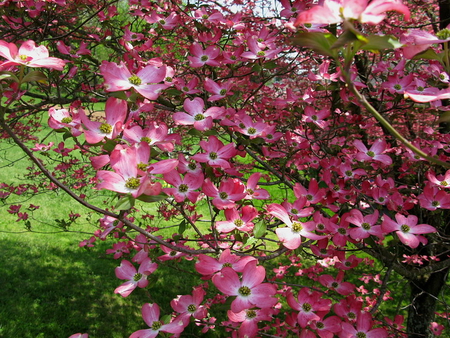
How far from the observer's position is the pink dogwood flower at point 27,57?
0.90 metres

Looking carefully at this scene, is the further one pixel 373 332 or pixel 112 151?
pixel 373 332

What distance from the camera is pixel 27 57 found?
36.9 inches

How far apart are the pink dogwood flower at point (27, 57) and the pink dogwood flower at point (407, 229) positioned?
1.22m

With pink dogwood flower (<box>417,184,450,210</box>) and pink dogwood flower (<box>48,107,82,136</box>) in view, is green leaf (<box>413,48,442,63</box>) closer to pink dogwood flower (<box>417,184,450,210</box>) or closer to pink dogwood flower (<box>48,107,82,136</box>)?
pink dogwood flower (<box>48,107,82,136</box>)

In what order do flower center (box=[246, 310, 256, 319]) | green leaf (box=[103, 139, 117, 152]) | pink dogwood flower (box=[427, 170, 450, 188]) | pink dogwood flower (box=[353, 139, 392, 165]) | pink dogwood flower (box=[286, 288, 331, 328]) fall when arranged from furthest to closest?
pink dogwood flower (box=[353, 139, 392, 165])
pink dogwood flower (box=[427, 170, 450, 188])
pink dogwood flower (box=[286, 288, 331, 328])
flower center (box=[246, 310, 256, 319])
green leaf (box=[103, 139, 117, 152])

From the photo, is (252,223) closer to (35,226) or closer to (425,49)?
(425,49)

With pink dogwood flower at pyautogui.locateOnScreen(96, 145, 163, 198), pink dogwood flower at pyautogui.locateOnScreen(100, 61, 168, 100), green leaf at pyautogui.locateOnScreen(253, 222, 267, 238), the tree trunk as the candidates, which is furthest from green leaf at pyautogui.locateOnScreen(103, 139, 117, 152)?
the tree trunk

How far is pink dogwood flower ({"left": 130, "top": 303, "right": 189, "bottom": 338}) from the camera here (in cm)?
122

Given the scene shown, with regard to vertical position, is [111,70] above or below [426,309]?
above

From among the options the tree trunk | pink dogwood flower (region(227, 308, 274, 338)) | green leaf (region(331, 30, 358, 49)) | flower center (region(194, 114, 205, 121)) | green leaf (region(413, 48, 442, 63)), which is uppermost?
green leaf (region(331, 30, 358, 49))

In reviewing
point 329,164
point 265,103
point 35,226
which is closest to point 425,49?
point 329,164

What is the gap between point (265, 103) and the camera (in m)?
2.38

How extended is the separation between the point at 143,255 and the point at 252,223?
0.52 metres

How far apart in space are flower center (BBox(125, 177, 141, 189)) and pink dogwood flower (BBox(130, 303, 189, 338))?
2.04ft
